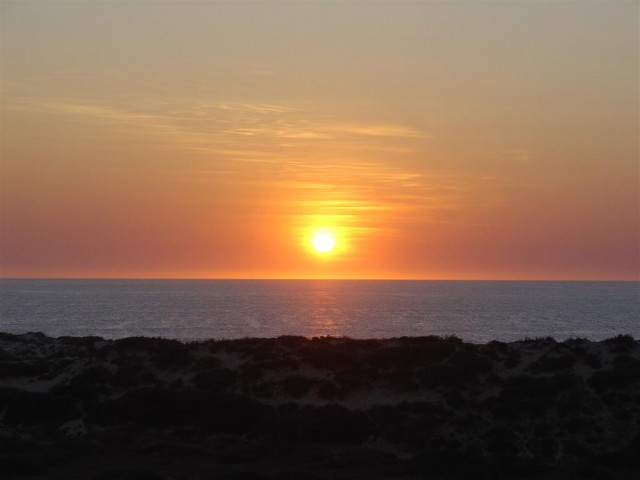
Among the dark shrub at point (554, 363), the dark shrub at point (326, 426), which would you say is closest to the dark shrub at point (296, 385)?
the dark shrub at point (326, 426)

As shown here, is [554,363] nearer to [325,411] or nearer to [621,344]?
[621,344]

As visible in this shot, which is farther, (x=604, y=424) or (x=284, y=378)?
(x=284, y=378)

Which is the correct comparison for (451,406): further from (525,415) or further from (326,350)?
(326,350)

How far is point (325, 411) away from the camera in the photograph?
33344 mm

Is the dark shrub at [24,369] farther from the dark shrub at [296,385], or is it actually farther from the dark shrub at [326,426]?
the dark shrub at [326,426]

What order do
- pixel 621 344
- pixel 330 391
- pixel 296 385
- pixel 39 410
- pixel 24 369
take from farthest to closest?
pixel 24 369 < pixel 621 344 < pixel 296 385 < pixel 330 391 < pixel 39 410

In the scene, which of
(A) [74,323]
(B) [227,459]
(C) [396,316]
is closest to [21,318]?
(A) [74,323]

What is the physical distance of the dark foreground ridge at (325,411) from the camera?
28500mm

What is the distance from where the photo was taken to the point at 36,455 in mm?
29516

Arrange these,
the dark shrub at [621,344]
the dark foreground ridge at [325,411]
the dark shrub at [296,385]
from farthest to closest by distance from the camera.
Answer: the dark shrub at [621,344], the dark shrub at [296,385], the dark foreground ridge at [325,411]

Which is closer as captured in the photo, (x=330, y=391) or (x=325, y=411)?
(x=325, y=411)

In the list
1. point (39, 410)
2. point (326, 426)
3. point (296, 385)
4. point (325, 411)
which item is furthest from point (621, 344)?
point (39, 410)

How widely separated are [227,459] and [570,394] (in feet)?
50.5

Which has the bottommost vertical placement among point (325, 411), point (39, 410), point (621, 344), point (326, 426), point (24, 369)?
point (39, 410)
